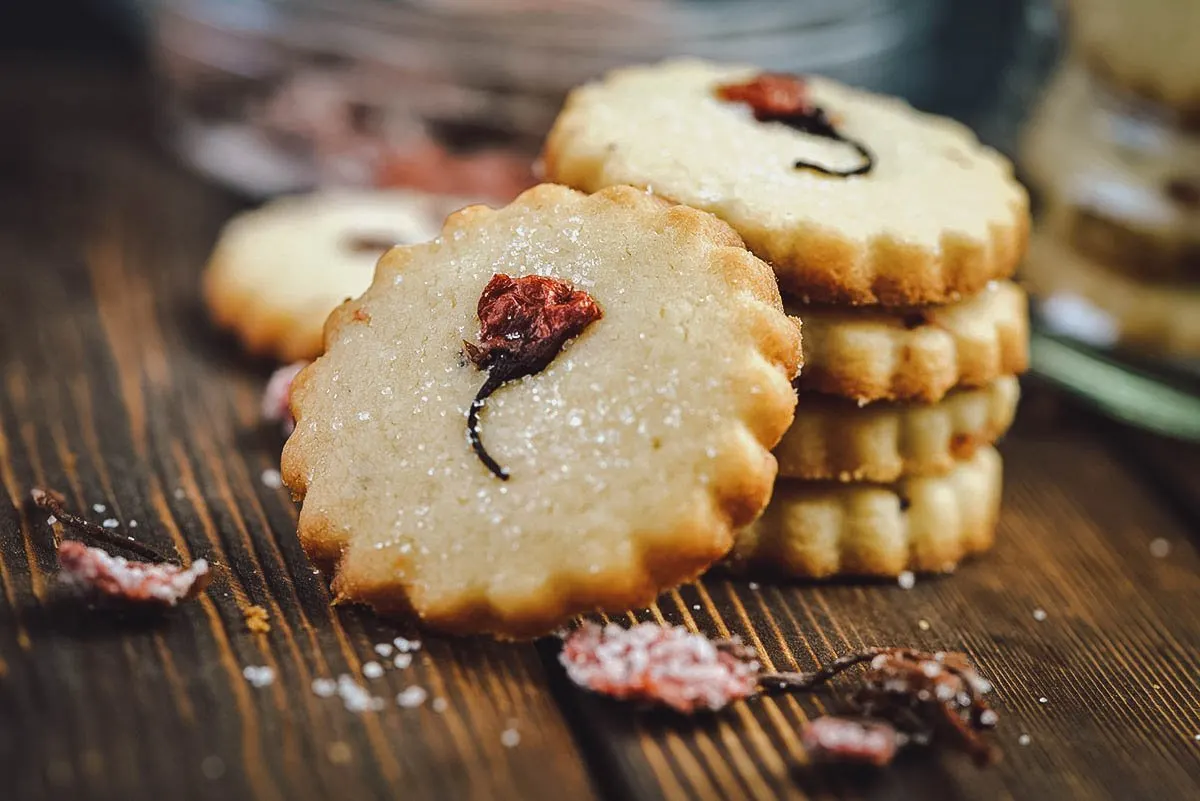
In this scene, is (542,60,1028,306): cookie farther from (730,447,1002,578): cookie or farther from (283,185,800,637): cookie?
(730,447,1002,578): cookie

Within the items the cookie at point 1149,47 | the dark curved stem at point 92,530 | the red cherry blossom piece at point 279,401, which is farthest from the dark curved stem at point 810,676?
the cookie at point 1149,47

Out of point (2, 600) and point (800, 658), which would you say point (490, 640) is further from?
point (2, 600)

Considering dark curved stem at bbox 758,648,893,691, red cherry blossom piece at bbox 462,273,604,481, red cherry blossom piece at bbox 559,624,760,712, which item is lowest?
dark curved stem at bbox 758,648,893,691

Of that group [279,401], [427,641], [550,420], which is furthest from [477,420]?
[279,401]

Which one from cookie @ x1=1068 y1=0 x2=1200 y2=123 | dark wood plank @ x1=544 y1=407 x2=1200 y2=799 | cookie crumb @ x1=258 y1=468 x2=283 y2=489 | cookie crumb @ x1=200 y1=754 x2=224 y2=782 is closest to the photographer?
cookie crumb @ x1=200 y1=754 x2=224 y2=782

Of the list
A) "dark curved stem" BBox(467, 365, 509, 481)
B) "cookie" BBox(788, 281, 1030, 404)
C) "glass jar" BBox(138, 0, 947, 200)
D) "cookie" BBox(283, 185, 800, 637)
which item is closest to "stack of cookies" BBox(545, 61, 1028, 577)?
"cookie" BBox(788, 281, 1030, 404)

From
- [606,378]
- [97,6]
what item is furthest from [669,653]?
[97,6]

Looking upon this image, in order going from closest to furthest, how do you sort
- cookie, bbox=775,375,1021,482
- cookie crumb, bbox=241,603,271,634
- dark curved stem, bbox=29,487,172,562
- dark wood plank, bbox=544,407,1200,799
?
dark wood plank, bbox=544,407,1200,799 < cookie crumb, bbox=241,603,271,634 < dark curved stem, bbox=29,487,172,562 < cookie, bbox=775,375,1021,482
